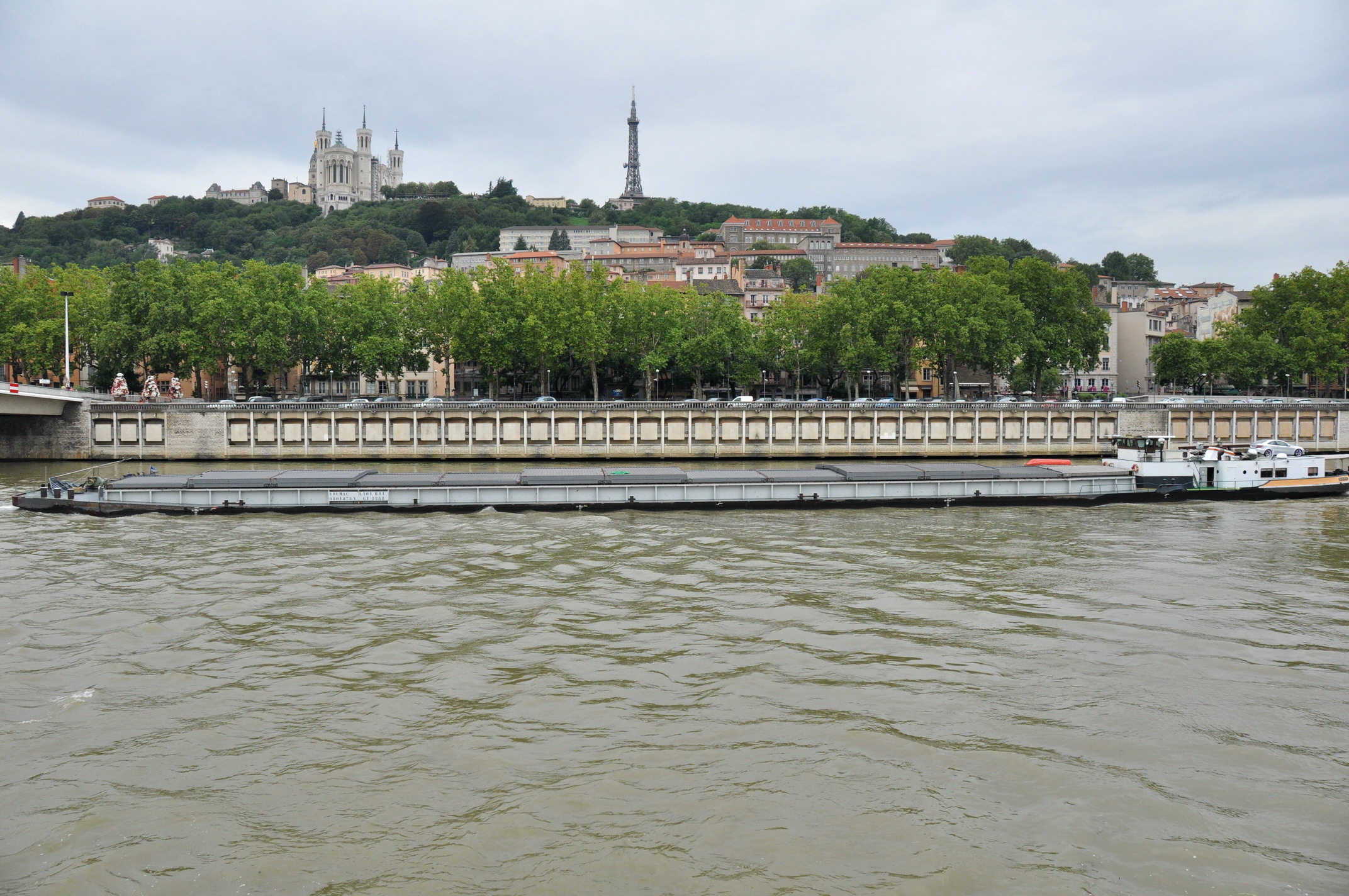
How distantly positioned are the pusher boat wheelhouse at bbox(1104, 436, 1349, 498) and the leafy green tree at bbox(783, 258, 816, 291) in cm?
14167

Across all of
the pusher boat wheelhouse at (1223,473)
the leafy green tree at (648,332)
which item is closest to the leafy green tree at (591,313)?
the leafy green tree at (648,332)

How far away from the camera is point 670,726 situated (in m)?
15.1

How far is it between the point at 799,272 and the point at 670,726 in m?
177

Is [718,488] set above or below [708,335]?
below

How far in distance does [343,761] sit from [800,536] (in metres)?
21.1

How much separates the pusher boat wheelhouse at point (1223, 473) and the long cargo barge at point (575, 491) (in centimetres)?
124

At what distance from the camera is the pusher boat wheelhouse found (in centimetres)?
4294

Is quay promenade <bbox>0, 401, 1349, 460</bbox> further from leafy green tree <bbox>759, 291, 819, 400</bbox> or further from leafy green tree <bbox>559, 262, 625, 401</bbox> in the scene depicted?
leafy green tree <bbox>759, 291, 819, 400</bbox>

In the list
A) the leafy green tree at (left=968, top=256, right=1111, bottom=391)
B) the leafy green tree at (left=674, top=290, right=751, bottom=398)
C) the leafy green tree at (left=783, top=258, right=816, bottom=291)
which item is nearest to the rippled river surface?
the leafy green tree at (left=674, top=290, right=751, bottom=398)

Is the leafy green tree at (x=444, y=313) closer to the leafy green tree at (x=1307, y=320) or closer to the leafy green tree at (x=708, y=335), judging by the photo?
the leafy green tree at (x=708, y=335)

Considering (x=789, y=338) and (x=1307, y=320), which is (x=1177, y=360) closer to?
(x=1307, y=320)

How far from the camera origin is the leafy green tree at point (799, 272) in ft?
609

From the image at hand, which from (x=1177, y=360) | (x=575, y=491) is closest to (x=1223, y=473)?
(x=575, y=491)

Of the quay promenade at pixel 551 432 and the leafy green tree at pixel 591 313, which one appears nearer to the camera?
the quay promenade at pixel 551 432
